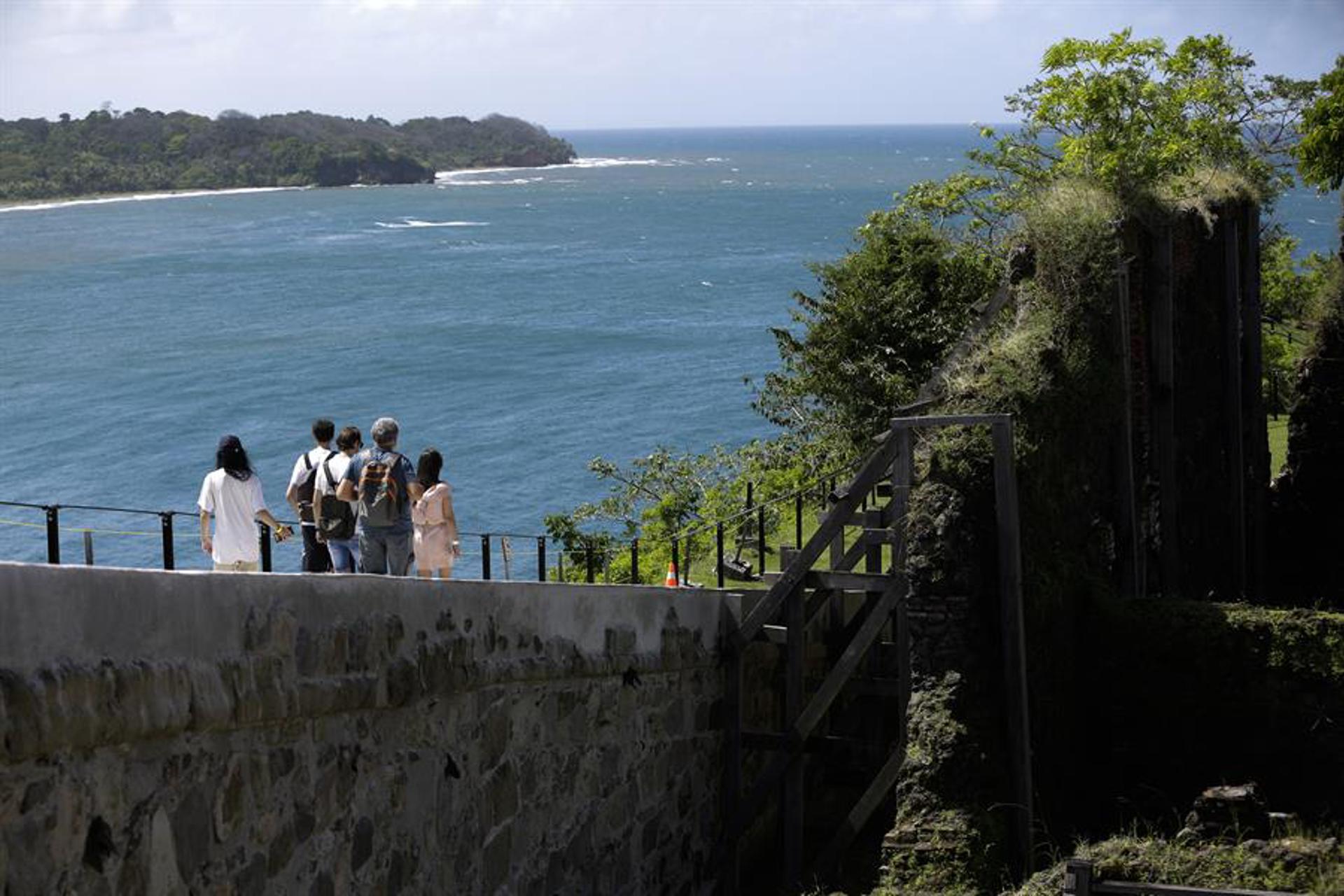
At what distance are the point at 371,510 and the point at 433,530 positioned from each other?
46 centimetres

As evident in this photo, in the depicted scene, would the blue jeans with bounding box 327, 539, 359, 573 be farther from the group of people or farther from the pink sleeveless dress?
the pink sleeveless dress

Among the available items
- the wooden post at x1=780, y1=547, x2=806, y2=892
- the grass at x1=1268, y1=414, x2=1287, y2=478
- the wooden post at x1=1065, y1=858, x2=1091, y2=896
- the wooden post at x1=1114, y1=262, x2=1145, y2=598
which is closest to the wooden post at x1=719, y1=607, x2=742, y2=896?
the wooden post at x1=780, y1=547, x2=806, y2=892

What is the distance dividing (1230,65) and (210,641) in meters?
35.0

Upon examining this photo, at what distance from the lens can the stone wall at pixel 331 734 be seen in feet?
23.4

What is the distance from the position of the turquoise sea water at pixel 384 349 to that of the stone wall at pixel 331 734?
2362 centimetres

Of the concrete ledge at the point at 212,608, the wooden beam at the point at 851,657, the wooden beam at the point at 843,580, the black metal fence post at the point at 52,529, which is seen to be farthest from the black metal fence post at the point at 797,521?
the black metal fence post at the point at 52,529

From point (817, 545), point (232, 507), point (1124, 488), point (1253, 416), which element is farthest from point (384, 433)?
point (1253, 416)

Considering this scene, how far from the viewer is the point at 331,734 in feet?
31.0

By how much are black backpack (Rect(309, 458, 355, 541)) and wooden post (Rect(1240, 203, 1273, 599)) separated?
1391 cm

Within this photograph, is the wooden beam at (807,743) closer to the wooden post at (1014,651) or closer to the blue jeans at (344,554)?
the wooden post at (1014,651)

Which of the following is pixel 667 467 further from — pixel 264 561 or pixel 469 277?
pixel 469 277

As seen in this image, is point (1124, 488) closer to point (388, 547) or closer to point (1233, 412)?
point (1233, 412)

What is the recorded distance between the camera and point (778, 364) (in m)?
75.2

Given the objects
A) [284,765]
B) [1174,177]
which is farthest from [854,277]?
[284,765]
